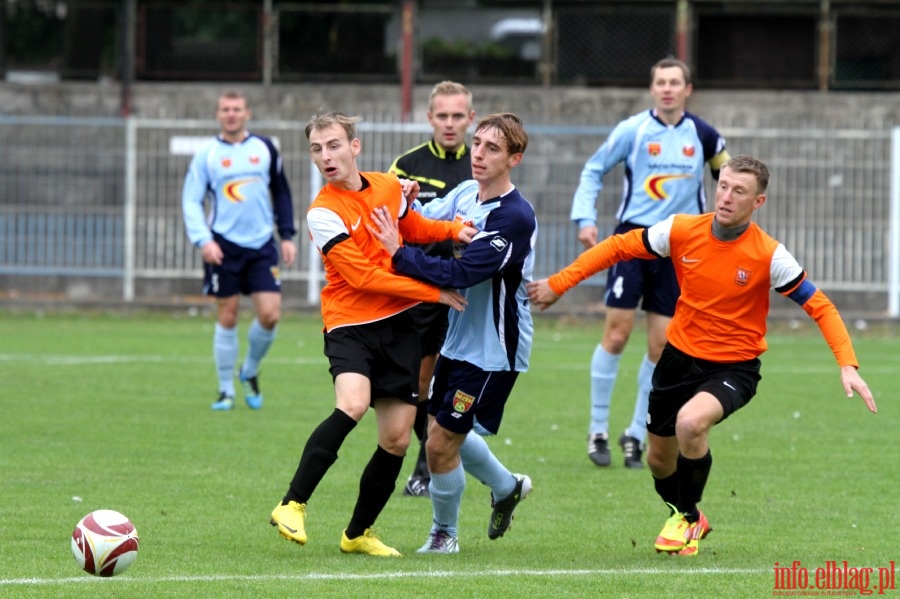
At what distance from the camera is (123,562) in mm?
5602

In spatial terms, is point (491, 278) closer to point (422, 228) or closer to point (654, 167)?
point (422, 228)

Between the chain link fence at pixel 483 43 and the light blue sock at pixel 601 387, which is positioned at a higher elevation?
the chain link fence at pixel 483 43

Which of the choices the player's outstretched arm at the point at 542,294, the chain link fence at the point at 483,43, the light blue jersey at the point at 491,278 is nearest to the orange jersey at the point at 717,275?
the player's outstretched arm at the point at 542,294

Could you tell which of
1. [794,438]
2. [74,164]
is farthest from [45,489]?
[74,164]

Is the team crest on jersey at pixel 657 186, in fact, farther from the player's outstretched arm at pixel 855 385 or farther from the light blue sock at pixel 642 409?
the player's outstretched arm at pixel 855 385

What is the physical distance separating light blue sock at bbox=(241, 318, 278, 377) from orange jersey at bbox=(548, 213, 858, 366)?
5.37m

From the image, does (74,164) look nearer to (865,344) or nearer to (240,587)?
(865,344)

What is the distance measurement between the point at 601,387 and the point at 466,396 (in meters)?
3.18

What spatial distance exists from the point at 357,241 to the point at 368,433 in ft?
13.6

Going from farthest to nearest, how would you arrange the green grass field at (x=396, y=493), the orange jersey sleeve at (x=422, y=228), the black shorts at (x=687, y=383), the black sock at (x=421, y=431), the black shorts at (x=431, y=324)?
the black sock at (x=421, y=431) → the black shorts at (x=431, y=324) → the orange jersey sleeve at (x=422, y=228) → the black shorts at (x=687, y=383) → the green grass field at (x=396, y=493)

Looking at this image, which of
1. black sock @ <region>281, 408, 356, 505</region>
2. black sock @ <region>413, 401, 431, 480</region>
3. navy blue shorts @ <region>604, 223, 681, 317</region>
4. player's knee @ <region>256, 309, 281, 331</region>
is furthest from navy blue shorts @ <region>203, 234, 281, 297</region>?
black sock @ <region>281, 408, 356, 505</region>

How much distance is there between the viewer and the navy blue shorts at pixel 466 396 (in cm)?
634

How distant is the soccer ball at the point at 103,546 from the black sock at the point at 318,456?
28.4 inches

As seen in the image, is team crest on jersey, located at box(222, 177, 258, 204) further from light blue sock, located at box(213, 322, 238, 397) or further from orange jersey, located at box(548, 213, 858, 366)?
orange jersey, located at box(548, 213, 858, 366)
